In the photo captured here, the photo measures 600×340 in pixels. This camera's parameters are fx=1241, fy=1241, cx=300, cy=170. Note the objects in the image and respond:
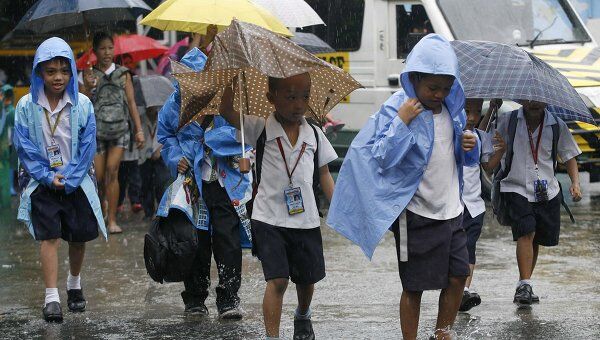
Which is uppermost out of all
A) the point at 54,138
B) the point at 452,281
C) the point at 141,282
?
the point at 54,138

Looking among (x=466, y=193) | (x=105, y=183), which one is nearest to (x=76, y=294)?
(x=466, y=193)

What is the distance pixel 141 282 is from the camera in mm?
8688

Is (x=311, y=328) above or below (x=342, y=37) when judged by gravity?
below

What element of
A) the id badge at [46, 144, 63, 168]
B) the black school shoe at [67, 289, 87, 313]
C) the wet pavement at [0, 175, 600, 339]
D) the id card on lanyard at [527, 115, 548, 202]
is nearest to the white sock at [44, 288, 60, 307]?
the wet pavement at [0, 175, 600, 339]

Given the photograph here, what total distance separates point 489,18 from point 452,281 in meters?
7.18

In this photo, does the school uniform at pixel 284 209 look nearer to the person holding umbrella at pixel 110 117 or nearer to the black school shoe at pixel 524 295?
the black school shoe at pixel 524 295

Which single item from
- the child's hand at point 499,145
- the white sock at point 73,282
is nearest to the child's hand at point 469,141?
the child's hand at point 499,145

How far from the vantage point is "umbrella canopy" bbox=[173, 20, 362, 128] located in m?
6.15

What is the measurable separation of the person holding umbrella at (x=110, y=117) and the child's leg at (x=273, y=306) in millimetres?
5279

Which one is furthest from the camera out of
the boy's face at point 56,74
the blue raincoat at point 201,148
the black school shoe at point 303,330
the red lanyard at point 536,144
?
the red lanyard at point 536,144

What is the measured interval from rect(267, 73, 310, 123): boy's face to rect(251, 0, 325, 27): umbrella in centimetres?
484

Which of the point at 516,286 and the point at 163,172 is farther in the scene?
the point at 163,172

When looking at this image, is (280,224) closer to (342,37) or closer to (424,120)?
(424,120)

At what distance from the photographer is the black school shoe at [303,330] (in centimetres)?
661
